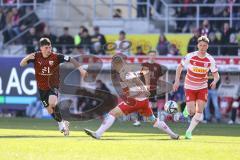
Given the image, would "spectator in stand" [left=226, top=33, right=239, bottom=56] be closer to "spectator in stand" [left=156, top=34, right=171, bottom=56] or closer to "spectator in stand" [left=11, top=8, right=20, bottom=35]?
"spectator in stand" [left=156, top=34, right=171, bottom=56]

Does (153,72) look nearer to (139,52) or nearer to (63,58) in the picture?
(139,52)

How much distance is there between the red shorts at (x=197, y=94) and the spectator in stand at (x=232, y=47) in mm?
9575

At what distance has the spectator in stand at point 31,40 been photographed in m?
32.2

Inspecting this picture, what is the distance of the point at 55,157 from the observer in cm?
1369

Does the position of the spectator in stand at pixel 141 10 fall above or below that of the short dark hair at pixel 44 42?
below

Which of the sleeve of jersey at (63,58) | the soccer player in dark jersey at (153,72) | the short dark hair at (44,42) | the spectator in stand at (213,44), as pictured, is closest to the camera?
the short dark hair at (44,42)

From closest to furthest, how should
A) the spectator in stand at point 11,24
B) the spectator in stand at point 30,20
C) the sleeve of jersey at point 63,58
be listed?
the sleeve of jersey at point 63,58 → the spectator in stand at point 11,24 → the spectator in stand at point 30,20

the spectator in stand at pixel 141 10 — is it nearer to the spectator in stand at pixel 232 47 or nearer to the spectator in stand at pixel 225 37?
the spectator in stand at pixel 225 37

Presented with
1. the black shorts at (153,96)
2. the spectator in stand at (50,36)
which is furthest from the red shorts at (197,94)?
the spectator in stand at (50,36)

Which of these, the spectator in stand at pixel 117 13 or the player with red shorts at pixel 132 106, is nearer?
the player with red shorts at pixel 132 106

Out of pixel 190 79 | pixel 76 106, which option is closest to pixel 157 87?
pixel 76 106

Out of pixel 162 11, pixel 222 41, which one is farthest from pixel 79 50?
pixel 222 41

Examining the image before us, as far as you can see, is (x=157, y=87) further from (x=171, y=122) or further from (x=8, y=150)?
(x=8, y=150)

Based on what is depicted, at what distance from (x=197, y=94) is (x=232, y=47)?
32.2 feet
